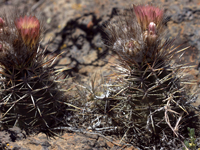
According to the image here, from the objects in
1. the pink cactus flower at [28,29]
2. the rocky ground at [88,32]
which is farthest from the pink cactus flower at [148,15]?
the pink cactus flower at [28,29]

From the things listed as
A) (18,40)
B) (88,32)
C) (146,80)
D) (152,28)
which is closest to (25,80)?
(18,40)

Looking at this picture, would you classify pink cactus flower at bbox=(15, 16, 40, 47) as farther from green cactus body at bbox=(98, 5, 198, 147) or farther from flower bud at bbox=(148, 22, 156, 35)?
flower bud at bbox=(148, 22, 156, 35)

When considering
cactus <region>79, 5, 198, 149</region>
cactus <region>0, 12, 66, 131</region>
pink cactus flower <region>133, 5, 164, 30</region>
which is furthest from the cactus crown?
pink cactus flower <region>133, 5, 164, 30</region>

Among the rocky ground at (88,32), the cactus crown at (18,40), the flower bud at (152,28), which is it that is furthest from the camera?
the rocky ground at (88,32)

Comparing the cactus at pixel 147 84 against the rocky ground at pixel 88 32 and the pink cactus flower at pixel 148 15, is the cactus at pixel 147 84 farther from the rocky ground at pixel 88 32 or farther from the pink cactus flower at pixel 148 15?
→ the rocky ground at pixel 88 32

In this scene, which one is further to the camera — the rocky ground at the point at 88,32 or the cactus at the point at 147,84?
the rocky ground at the point at 88,32

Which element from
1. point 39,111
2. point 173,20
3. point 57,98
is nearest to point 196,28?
point 173,20
